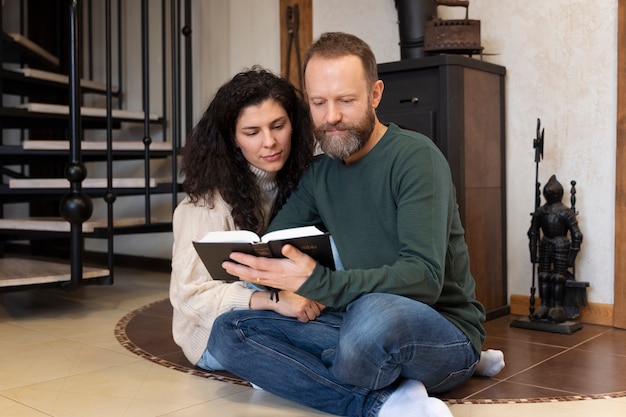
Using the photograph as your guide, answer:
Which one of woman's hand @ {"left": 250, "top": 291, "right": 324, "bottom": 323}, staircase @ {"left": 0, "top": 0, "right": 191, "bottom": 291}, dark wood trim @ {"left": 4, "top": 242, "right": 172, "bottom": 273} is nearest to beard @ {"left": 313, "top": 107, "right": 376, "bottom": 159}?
woman's hand @ {"left": 250, "top": 291, "right": 324, "bottom": 323}

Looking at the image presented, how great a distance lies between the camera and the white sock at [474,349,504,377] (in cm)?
218

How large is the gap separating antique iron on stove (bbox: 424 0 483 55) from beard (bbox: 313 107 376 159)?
4.39 feet

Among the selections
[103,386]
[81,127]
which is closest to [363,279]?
[103,386]

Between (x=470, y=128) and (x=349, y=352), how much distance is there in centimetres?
162

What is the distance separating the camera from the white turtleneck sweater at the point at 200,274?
2074 millimetres

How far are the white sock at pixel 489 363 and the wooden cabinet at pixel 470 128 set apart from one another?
908mm

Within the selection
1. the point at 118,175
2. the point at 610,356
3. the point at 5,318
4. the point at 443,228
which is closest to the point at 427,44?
the point at 610,356

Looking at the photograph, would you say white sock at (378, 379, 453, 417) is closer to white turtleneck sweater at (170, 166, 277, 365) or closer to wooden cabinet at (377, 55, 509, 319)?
white turtleneck sweater at (170, 166, 277, 365)

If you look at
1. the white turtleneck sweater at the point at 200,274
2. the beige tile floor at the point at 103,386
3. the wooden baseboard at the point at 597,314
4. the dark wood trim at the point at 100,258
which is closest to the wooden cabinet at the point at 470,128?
the wooden baseboard at the point at 597,314

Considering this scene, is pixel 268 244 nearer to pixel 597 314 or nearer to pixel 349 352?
pixel 349 352

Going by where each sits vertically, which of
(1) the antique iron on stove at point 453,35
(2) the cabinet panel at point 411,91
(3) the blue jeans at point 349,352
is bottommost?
(3) the blue jeans at point 349,352

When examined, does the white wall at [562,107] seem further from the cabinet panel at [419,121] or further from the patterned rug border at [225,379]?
the patterned rug border at [225,379]

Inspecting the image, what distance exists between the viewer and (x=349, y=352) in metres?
1.67

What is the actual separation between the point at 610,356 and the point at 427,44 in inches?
54.8
